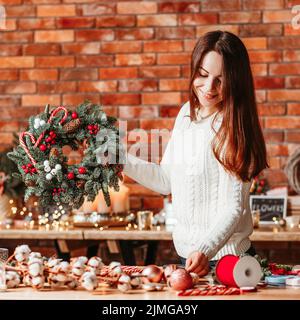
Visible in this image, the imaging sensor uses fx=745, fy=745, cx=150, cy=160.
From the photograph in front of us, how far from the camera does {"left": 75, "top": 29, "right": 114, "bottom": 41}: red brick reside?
4383mm

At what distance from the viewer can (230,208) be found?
7.69 feet

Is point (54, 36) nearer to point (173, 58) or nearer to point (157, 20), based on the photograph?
point (157, 20)

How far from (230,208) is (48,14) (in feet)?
8.12

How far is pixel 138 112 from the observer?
4367mm

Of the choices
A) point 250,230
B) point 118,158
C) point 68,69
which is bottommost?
point 250,230

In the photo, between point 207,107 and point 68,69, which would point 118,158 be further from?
point 68,69

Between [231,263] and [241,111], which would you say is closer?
[231,263]

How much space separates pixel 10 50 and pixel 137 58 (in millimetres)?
771

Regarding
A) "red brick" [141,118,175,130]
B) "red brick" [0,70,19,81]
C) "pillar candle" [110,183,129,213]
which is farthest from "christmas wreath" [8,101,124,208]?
"red brick" [0,70,19,81]

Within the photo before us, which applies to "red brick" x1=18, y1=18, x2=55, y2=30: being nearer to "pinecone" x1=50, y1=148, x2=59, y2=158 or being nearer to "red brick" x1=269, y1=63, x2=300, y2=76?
"red brick" x1=269, y1=63, x2=300, y2=76

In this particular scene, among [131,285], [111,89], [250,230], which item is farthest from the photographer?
[111,89]

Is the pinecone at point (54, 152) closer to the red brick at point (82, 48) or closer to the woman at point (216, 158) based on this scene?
the woman at point (216, 158)

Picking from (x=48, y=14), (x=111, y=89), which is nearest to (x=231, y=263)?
(x=111, y=89)

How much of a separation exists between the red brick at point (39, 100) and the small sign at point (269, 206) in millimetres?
1322
